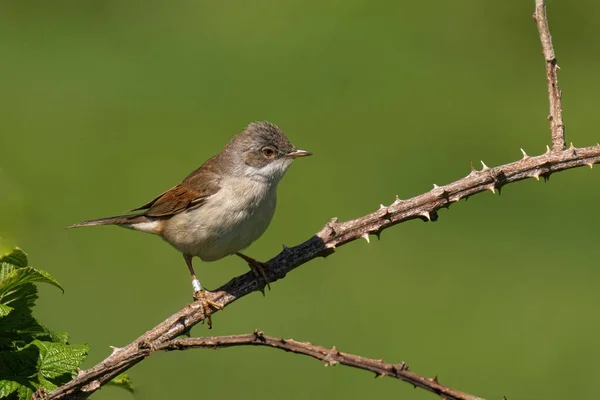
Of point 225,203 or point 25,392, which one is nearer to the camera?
point 25,392

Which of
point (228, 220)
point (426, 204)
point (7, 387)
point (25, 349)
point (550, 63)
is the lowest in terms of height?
point (7, 387)

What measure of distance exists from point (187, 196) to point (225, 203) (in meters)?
0.40

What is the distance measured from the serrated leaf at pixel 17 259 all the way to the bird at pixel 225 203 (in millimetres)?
2252

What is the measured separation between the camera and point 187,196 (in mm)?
5844

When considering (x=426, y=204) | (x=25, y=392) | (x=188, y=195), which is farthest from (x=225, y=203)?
(x=25, y=392)

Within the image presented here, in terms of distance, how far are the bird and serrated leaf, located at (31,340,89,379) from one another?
2.14 metres

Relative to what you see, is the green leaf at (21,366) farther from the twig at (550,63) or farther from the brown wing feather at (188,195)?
the brown wing feather at (188,195)

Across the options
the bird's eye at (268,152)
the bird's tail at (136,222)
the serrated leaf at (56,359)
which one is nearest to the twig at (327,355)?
the serrated leaf at (56,359)

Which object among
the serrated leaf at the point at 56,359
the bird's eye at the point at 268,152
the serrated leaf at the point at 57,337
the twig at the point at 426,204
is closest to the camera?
the serrated leaf at the point at 56,359

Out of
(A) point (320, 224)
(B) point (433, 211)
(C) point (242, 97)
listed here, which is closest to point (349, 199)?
(A) point (320, 224)

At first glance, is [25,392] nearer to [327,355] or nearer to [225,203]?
[327,355]

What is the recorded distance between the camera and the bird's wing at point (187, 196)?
5.77 m

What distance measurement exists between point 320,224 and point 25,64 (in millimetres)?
8411

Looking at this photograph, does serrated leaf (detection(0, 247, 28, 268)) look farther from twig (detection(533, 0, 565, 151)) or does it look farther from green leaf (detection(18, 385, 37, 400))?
twig (detection(533, 0, 565, 151))
